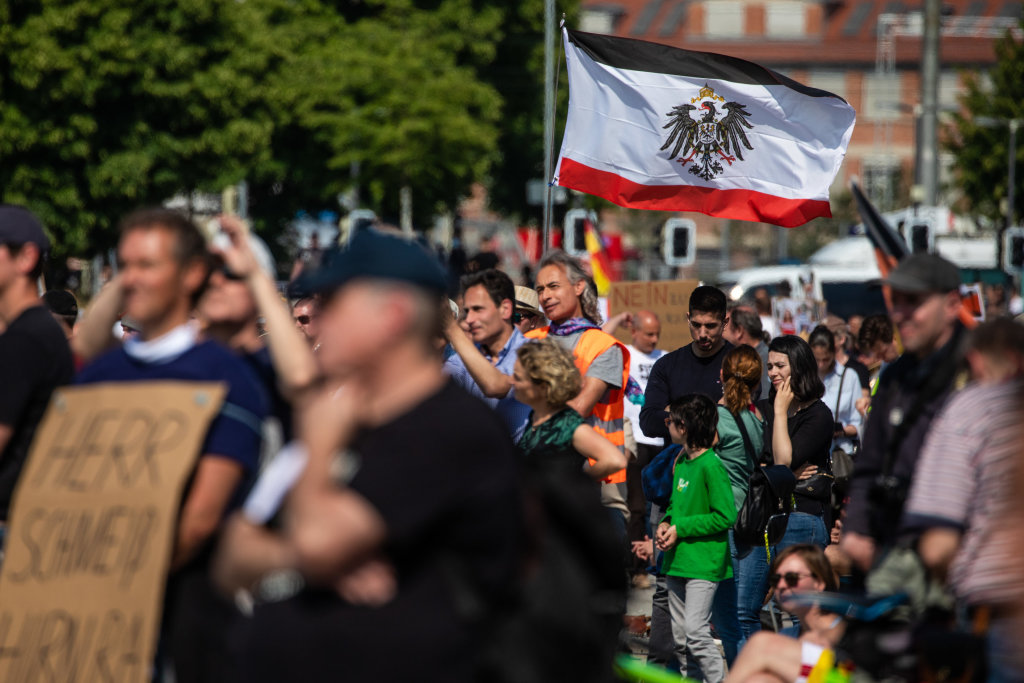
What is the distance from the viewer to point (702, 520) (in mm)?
6871

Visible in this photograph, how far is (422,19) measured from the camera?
37.4 metres

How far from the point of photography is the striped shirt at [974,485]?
363 cm

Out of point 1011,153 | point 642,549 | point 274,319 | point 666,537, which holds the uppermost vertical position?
point 274,319

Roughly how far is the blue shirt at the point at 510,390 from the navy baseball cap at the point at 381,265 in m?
3.02

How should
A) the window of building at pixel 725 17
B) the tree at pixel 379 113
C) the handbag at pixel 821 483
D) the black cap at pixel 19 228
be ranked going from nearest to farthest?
the black cap at pixel 19 228 → the handbag at pixel 821 483 → the tree at pixel 379 113 → the window of building at pixel 725 17

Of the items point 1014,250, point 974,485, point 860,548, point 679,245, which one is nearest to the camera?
point 974,485

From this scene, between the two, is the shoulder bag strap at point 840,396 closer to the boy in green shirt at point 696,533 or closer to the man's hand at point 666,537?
the boy in green shirt at point 696,533

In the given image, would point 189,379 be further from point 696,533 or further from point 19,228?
point 696,533

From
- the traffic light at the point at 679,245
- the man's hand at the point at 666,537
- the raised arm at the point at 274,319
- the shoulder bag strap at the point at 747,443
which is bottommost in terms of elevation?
the traffic light at the point at 679,245

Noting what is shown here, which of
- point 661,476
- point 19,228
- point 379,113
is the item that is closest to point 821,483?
point 661,476

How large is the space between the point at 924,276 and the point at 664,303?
8.27 m

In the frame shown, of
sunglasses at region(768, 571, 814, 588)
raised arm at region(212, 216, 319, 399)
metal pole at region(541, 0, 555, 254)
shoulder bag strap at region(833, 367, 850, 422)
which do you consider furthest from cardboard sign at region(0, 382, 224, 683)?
shoulder bag strap at region(833, 367, 850, 422)

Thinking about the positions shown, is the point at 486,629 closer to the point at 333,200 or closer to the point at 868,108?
the point at 333,200

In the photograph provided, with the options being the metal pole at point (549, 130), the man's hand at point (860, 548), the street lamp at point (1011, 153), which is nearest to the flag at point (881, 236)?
the man's hand at point (860, 548)
